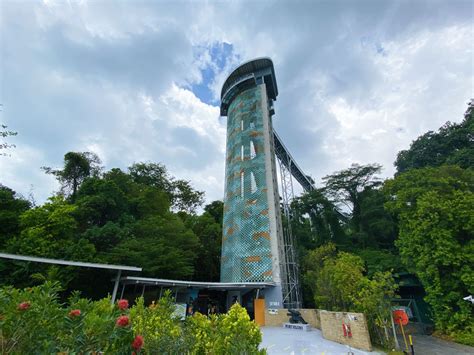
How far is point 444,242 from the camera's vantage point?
9656 mm

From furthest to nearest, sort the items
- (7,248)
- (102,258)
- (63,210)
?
(63,210), (102,258), (7,248)

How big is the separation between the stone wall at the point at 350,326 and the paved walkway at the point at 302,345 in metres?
0.25

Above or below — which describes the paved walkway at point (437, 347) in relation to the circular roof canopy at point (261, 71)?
below

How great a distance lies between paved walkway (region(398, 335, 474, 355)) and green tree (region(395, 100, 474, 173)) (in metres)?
12.9

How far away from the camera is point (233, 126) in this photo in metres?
20.8

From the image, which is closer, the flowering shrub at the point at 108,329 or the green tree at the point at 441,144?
the flowering shrub at the point at 108,329

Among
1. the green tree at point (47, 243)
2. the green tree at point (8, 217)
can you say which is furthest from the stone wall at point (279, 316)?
the green tree at point (8, 217)

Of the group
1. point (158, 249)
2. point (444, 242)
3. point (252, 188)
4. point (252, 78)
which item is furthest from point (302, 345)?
point (252, 78)

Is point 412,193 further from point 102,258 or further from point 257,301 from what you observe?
point 102,258

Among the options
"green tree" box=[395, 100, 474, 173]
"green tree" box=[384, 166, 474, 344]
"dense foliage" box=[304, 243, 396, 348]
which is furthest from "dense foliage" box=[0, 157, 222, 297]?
"green tree" box=[395, 100, 474, 173]

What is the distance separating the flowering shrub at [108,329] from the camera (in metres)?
2.19

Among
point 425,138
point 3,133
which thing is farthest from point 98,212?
point 425,138

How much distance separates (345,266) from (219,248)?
11.7m

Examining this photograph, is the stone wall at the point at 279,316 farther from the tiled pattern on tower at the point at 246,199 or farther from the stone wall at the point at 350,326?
the stone wall at the point at 350,326
